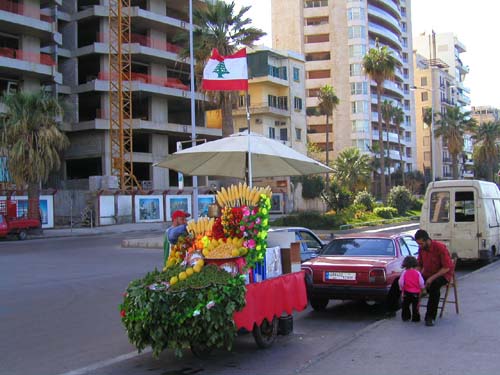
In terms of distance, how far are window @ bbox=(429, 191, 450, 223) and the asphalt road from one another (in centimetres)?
604

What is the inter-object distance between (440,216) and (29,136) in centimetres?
2687

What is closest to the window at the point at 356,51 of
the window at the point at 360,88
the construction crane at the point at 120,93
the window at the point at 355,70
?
the window at the point at 355,70

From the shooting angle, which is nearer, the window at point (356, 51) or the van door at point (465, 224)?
the van door at point (465, 224)

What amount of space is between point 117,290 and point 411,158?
86.8 m

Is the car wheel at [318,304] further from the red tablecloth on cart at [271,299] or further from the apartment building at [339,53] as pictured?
the apartment building at [339,53]

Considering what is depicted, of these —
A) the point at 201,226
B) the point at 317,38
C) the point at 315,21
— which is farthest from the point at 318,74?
the point at 201,226

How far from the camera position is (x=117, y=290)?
1257cm

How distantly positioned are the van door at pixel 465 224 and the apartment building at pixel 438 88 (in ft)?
272

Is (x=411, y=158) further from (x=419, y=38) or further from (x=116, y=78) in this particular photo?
(x=116, y=78)

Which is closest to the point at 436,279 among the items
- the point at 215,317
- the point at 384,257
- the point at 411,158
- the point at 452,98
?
the point at 384,257

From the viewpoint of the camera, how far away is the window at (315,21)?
83375 millimetres

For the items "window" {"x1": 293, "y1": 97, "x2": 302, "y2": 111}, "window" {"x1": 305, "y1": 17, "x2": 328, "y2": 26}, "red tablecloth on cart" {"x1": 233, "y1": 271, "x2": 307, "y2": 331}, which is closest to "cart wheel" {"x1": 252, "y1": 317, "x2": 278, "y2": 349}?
"red tablecloth on cart" {"x1": 233, "y1": 271, "x2": 307, "y2": 331}

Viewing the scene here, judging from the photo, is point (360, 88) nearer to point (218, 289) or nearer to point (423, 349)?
point (423, 349)

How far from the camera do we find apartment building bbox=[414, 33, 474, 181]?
4141 inches
